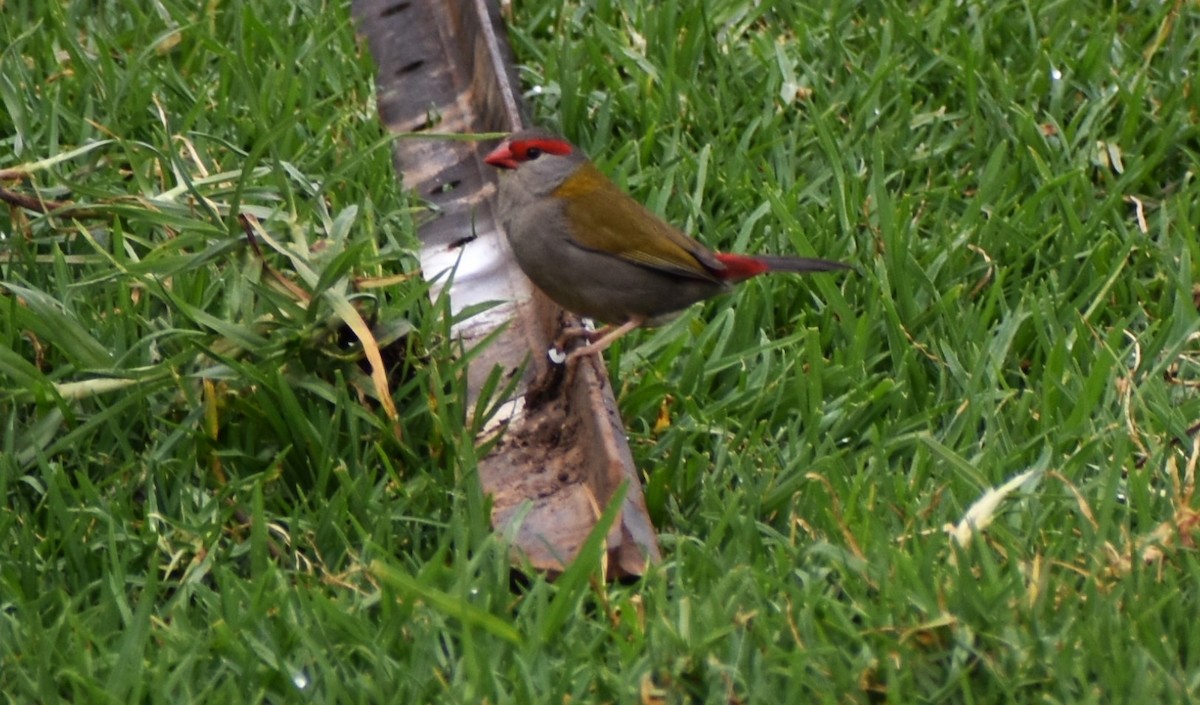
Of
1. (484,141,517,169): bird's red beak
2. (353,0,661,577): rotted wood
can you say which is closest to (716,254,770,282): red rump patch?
(353,0,661,577): rotted wood

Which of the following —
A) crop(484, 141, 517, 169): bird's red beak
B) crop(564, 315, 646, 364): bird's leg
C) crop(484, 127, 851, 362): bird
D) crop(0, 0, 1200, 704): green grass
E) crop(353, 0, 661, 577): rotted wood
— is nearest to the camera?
crop(0, 0, 1200, 704): green grass

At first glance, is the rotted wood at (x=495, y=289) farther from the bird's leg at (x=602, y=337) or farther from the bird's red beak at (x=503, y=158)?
the bird's red beak at (x=503, y=158)

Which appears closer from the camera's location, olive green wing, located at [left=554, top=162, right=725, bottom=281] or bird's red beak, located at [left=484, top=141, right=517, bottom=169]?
olive green wing, located at [left=554, top=162, right=725, bottom=281]

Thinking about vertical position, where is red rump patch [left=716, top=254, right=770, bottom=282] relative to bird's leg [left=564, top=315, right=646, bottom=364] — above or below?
above

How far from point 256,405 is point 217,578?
0.56 metres

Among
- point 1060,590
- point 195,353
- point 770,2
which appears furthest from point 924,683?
point 770,2

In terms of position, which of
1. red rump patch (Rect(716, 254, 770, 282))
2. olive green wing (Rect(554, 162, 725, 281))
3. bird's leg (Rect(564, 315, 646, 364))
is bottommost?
bird's leg (Rect(564, 315, 646, 364))

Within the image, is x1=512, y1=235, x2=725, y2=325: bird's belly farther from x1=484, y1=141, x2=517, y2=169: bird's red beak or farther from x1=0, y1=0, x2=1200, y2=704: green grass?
x1=484, y1=141, x2=517, y2=169: bird's red beak

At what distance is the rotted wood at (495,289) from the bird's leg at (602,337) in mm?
27

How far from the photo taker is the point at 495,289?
4.91 meters

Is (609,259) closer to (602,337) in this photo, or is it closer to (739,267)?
(602,337)

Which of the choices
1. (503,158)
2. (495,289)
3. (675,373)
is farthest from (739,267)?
(495,289)

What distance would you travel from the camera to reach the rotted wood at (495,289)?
148 inches

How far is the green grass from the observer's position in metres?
3.20
